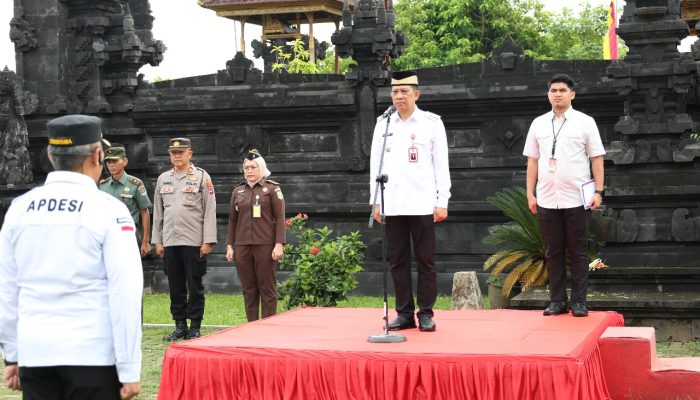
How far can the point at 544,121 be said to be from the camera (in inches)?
376

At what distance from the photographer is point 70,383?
485cm

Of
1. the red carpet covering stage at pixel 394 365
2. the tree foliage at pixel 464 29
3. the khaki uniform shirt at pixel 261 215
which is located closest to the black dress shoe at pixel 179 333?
the khaki uniform shirt at pixel 261 215

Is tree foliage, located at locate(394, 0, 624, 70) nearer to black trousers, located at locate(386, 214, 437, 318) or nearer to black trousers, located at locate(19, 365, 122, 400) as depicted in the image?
black trousers, located at locate(386, 214, 437, 318)

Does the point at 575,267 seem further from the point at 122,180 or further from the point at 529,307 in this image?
the point at 122,180

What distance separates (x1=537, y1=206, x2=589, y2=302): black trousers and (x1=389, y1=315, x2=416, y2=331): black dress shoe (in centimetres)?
151

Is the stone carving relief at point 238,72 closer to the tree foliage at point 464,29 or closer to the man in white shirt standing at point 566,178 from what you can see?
the man in white shirt standing at point 566,178

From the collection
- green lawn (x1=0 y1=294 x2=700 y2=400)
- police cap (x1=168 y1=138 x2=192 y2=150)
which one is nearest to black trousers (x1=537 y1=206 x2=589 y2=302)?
green lawn (x1=0 y1=294 x2=700 y2=400)

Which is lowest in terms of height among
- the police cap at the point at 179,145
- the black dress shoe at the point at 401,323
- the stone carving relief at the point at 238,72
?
the black dress shoe at the point at 401,323

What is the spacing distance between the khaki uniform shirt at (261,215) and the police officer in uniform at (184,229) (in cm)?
37

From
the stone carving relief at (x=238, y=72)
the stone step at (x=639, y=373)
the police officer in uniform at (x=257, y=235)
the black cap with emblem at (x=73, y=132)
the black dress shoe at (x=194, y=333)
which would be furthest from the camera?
the stone carving relief at (x=238, y=72)

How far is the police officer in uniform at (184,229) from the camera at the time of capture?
38.7 ft

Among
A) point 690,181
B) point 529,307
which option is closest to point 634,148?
point 690,181

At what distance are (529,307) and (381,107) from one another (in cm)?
539

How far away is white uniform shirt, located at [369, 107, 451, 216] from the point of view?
866cm
